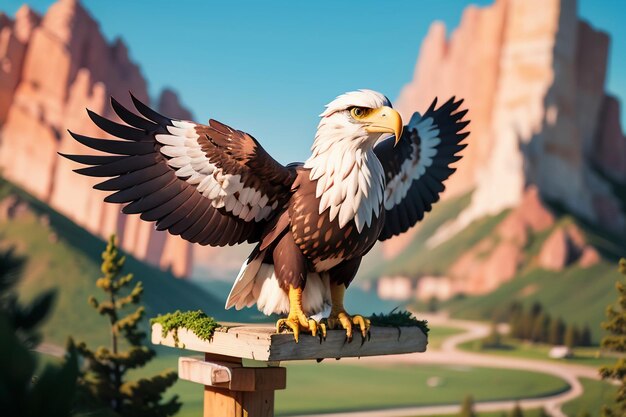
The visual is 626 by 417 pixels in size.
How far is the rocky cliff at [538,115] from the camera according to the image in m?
52.7

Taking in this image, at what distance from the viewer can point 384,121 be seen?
13.2 ft

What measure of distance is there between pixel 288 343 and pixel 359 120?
124 centimetres

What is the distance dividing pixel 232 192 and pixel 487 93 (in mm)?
62507

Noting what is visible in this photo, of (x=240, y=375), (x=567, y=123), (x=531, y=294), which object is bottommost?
(x=240, y=375)

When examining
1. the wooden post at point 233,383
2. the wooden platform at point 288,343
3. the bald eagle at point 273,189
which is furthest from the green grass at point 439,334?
the bald eagle at point 273,189

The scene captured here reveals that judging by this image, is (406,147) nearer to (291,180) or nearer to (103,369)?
(291,180)

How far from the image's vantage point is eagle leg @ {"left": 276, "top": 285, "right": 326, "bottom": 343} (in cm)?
395

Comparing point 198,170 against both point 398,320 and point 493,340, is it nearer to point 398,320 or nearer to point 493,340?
point 398,320

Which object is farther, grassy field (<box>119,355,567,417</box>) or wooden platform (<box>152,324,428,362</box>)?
grassy field (<box>119,355,567,417</box>)

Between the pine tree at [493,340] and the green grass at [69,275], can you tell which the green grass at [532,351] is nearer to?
→ the pine tree at [493,340]

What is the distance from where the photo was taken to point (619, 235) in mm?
53312

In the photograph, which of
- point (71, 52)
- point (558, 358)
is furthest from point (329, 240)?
point (71, 52)

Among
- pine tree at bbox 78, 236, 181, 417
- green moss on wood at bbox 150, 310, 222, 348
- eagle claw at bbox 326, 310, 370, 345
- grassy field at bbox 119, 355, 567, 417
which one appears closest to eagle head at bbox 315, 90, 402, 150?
eagle claw at bbox 326, 310, 370, 345

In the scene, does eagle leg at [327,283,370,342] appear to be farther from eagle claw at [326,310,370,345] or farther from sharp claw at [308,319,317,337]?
sharp claw at [308,319,317,337]
